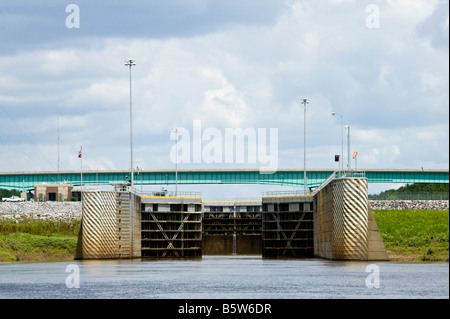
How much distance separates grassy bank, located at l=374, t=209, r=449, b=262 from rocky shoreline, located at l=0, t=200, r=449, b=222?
22271 millimetres

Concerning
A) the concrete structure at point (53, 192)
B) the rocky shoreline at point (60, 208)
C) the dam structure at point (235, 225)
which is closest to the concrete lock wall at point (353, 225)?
the dam structure at point (235, 225)

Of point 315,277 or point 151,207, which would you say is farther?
point 151,207

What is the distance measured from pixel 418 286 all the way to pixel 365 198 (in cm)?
3013

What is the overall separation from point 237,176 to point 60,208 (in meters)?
42.2

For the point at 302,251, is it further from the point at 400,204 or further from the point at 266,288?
the point at 266,288

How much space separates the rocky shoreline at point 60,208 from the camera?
126125 mm

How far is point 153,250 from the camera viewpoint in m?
102

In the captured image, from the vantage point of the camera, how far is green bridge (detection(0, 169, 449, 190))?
16788 centimetres

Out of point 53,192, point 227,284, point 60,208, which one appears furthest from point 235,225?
point 227,284

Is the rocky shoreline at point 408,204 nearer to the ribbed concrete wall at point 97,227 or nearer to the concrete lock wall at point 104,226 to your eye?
the concrete lock wall at point 104,226

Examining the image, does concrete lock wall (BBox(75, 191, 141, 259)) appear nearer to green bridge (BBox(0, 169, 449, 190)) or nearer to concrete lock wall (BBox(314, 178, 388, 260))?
concrete lock wall (BBox(314, 178, 388, 260))

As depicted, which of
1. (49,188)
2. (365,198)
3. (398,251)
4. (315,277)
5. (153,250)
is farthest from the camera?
(49,188)

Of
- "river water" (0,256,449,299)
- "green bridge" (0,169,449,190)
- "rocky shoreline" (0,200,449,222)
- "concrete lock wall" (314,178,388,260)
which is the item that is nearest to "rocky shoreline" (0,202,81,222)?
"rocky shoreline" (0,200,449,222)
